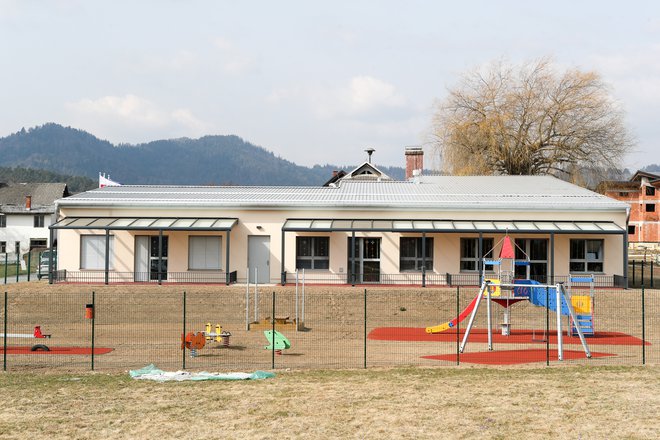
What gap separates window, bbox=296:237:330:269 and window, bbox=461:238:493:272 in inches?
250

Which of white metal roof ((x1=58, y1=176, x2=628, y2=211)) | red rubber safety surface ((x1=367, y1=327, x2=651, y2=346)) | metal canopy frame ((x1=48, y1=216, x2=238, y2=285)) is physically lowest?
red rubber safety surface ((x1=367, y1=327, x2=651, y2=346))

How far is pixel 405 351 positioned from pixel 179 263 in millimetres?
16396

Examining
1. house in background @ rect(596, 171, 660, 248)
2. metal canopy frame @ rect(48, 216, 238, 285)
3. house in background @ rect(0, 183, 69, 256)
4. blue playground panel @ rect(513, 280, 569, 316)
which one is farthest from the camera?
house in background @ rect(0, 183, 69, 256)

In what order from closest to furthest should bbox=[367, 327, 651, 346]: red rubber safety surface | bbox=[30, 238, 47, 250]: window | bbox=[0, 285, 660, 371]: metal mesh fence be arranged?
bbox=[0, 285, 660, 371]: metal mesh fence, bbox=[367, 327, 651, 346]: red rubber safety surface, bbox=[30, 238, 47, 250]: window

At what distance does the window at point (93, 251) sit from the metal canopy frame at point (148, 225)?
822mm

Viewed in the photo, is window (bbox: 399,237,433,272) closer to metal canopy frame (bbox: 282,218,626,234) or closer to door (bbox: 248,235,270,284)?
metal canopy frame (bbox: 282,218,626,234)

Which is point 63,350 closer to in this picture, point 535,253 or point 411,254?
point 411,254

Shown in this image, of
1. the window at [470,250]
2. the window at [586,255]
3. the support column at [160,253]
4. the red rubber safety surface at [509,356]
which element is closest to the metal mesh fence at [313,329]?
the red rubber safety surface at [509,356]

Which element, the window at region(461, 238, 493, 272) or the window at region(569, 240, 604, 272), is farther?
the window at region(461, 238, 493, 272)

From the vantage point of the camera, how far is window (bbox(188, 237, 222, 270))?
35.2 meters

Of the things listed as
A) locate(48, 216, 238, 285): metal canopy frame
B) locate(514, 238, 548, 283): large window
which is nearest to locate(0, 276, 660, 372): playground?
locate(48, 216, 238, 285): metal canopy frame

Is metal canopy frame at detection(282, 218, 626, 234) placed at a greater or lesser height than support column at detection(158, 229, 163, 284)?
greater

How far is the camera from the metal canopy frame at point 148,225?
33.6m

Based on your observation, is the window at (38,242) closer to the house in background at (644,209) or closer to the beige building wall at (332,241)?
the beige building wall at (332,241)
